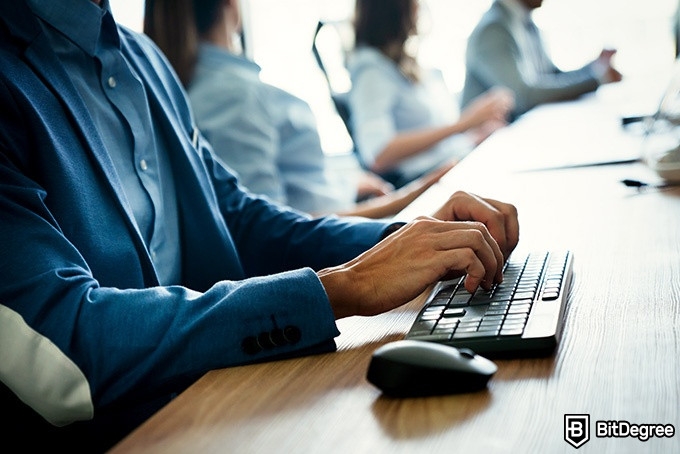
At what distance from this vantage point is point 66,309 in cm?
86

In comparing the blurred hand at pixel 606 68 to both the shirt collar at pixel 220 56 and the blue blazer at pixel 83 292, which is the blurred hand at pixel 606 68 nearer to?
the shirt collar at pixel 220 56

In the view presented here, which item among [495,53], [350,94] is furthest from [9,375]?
[495,53]

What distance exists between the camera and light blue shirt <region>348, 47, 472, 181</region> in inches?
131

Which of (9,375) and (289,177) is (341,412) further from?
(289,177)

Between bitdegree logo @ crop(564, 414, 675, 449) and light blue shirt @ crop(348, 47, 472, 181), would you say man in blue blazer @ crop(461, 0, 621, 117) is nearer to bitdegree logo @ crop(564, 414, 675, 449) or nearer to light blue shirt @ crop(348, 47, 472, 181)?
light blue shirt @ crop(348, 47, 472, 181)

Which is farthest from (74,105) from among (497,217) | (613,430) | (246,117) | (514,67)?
(514,67)

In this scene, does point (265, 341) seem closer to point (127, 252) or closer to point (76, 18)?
point (127, 252)

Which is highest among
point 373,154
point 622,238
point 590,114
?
point 622,238

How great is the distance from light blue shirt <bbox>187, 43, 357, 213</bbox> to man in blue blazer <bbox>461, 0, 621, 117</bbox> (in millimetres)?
1630

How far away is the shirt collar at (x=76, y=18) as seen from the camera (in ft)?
3.85

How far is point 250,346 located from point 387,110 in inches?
99.9

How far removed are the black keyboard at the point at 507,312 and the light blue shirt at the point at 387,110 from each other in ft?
7.40

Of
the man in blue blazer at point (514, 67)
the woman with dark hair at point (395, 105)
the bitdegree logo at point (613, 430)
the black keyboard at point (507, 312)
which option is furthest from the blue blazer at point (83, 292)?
the man in blue blazer at point (514, 67)

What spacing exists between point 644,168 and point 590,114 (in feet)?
3.96
